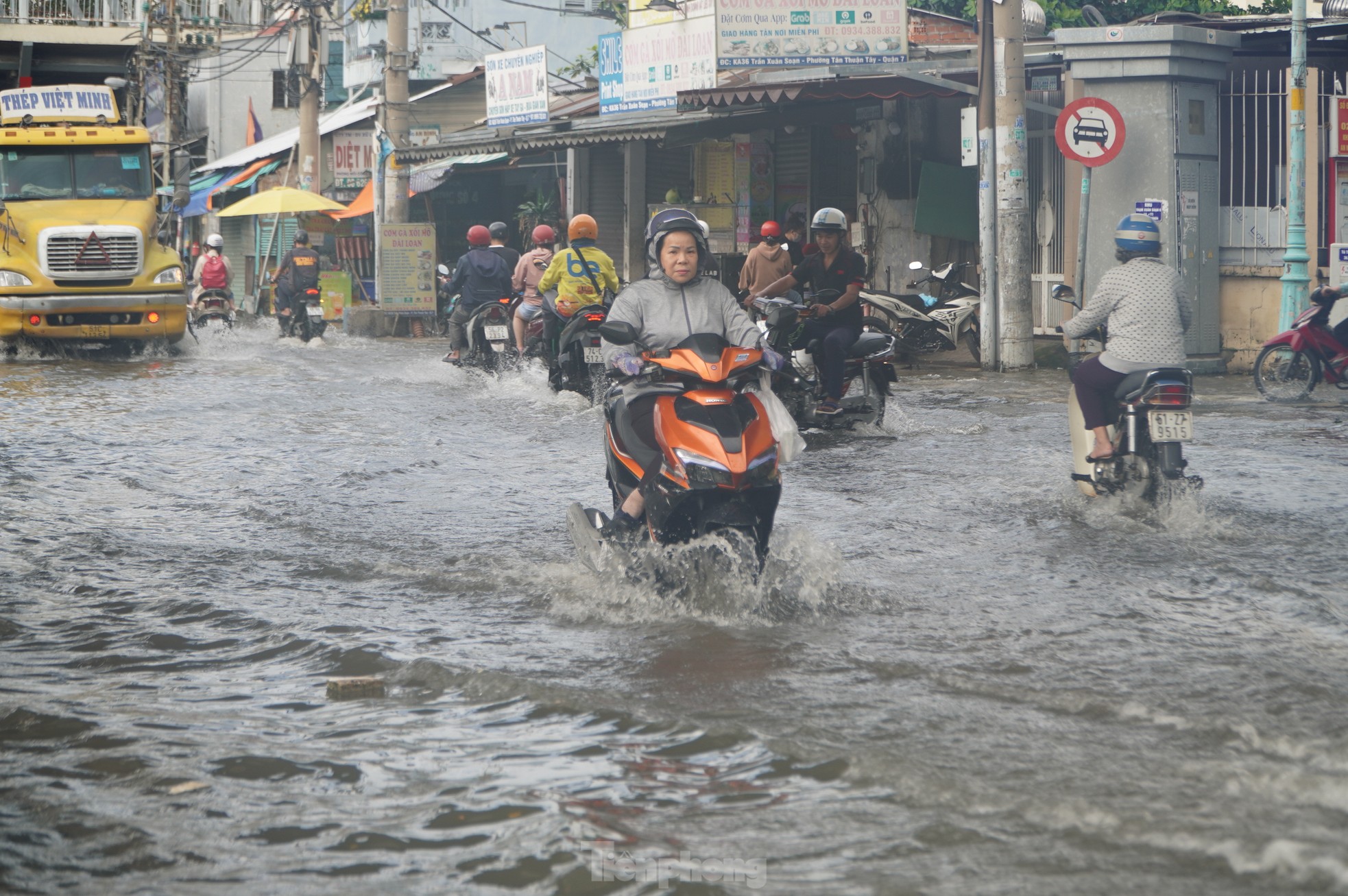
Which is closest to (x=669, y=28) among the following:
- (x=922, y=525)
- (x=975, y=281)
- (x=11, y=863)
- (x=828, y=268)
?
(x=975, y=281)

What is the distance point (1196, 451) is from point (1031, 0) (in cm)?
1673

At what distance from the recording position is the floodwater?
11.6ft

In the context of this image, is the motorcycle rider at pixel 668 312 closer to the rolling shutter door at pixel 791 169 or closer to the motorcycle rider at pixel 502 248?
the motorcycle rider at pixel 502 248

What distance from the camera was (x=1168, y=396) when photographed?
7789 millimetres

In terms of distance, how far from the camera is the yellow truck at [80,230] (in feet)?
61.3

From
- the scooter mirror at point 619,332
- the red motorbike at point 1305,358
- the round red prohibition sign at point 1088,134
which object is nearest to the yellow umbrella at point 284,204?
the round red prohibition sign at point 1088,134

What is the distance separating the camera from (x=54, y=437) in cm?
1167

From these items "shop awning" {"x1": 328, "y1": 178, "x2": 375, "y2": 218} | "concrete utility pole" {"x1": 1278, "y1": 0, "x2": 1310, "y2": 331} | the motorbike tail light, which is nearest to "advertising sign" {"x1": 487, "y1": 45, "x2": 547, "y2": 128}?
"shop awning" {"x1": 328, "y1": 178, "x2": 375, "y2": 218}

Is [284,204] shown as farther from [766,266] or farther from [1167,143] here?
[1167,143]

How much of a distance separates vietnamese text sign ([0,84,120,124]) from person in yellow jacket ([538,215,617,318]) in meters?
9.95

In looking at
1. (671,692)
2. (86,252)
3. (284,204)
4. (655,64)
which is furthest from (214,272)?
(671,692)

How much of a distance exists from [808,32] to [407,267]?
9323 mm

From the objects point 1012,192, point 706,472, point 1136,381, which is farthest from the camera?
point 1012,192

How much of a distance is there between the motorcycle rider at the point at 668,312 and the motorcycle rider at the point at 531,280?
9.13 meters
